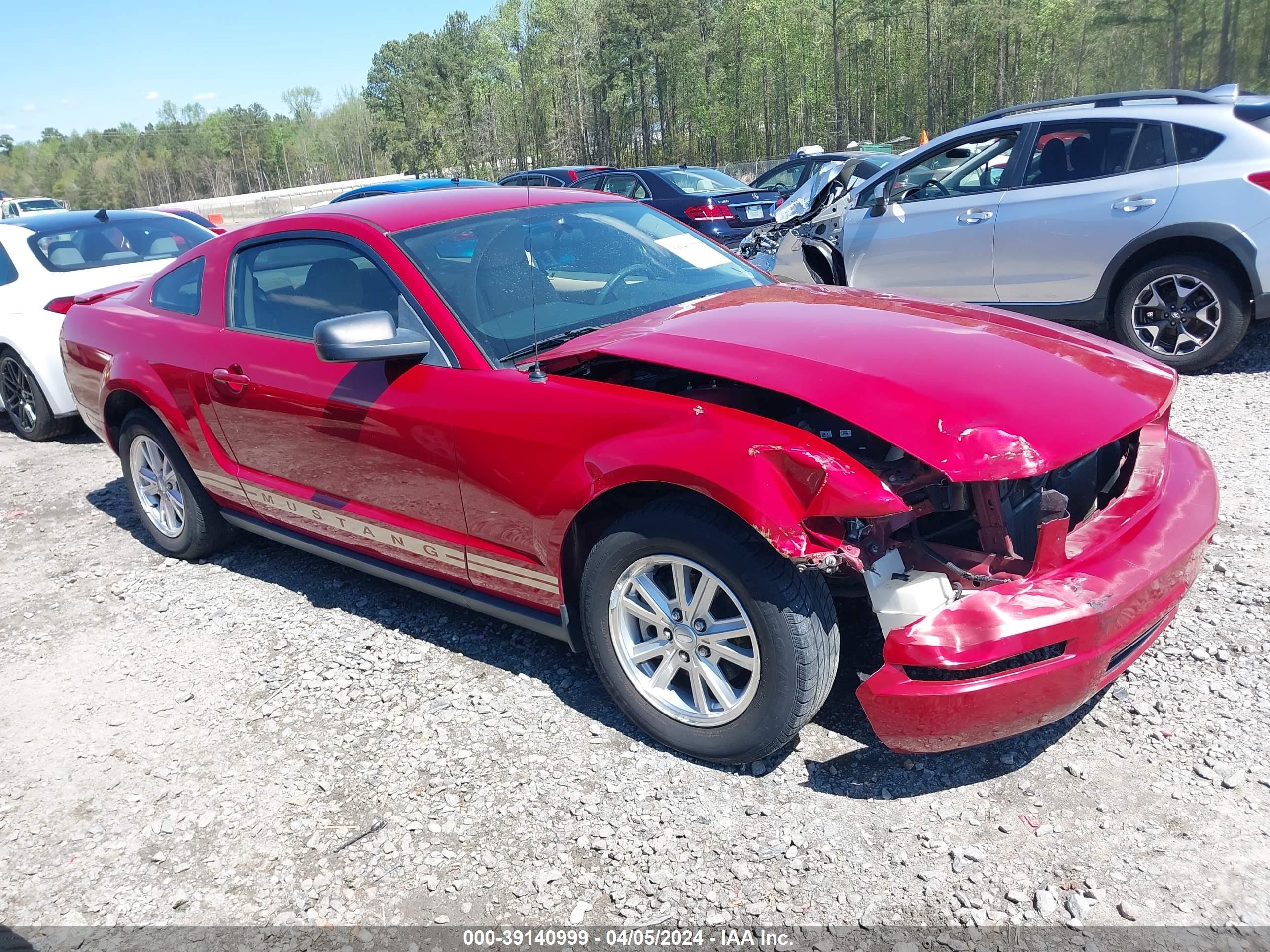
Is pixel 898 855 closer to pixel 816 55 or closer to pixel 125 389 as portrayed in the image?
pixel 125 389

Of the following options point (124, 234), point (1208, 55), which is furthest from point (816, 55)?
point (124, 234)

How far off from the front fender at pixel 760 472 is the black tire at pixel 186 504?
2.75 meters

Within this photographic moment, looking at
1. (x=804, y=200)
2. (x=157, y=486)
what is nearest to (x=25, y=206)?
(x=804, y=200)

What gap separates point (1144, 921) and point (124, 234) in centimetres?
868

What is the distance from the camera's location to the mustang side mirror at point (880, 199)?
737cm

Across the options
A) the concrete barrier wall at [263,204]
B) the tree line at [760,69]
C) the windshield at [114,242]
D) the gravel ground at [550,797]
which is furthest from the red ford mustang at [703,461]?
the concrete barrier wall at [263,204]

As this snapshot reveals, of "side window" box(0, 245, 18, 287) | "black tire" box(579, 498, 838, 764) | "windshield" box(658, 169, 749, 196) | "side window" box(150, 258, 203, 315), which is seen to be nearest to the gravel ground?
"black tire" box(579, 498, 838, 764)

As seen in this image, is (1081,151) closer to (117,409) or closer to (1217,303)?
Result: (1217,303)

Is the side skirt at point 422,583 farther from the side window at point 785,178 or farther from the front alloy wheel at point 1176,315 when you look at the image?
the side window at point 785,178

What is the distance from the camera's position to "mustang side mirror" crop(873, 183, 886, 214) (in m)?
7.37

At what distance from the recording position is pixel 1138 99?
21.8 ft

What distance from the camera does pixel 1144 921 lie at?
212cm

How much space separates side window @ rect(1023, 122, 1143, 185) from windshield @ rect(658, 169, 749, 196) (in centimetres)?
703

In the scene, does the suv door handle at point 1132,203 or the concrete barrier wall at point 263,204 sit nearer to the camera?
the suv door handle at point 1132,203
